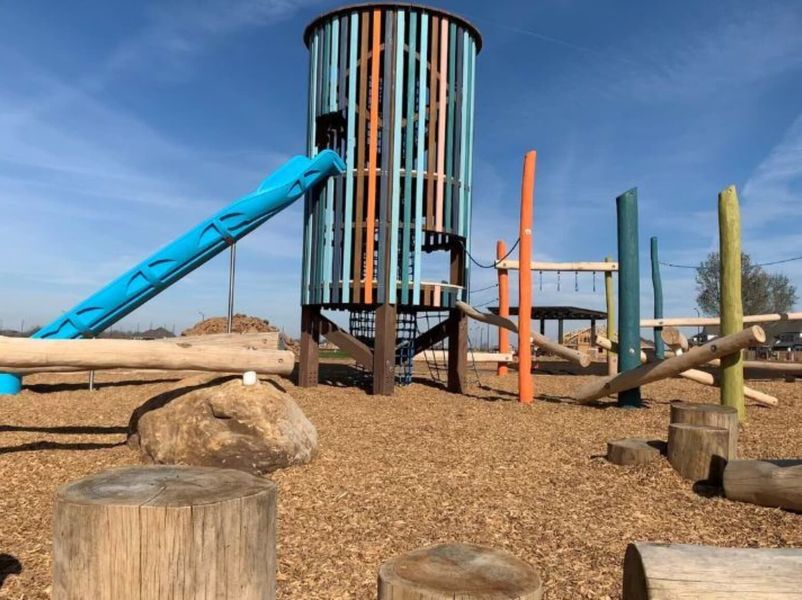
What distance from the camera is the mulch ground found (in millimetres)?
3715

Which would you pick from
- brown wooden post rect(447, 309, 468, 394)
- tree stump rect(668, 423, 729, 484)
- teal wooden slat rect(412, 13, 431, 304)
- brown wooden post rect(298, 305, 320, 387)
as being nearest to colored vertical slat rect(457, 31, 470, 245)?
teal wooden slat rect(412, 13, 431, 304)

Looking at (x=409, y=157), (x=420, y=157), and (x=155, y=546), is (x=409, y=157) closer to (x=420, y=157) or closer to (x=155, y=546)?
(x=420, y=157)

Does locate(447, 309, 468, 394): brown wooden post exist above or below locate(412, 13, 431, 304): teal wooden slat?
below

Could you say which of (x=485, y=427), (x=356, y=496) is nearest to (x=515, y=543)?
(x=356, y=496)

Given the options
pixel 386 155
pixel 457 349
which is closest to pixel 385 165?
pixel 386 155

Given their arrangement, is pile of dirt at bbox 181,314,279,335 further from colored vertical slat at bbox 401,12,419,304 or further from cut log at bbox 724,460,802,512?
cut log at bbox 724,460,802,512

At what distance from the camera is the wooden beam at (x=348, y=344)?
1241 centimetres

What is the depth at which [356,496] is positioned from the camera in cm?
497

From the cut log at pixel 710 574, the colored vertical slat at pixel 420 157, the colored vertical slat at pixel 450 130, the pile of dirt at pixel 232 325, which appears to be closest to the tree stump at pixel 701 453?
the cut log at pixel 710 574

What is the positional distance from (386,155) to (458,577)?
1088 centimetres

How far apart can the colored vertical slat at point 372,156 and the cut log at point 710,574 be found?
10.1m

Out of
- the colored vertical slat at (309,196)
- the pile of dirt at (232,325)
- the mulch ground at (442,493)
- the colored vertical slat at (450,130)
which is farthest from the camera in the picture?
the pile of dirt at (232,325)

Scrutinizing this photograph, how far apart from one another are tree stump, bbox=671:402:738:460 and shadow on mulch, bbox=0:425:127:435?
6055 millimetres

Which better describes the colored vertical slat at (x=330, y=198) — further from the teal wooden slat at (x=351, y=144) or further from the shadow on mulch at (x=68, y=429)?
the shadow on mulch at (x=68, y=429)
